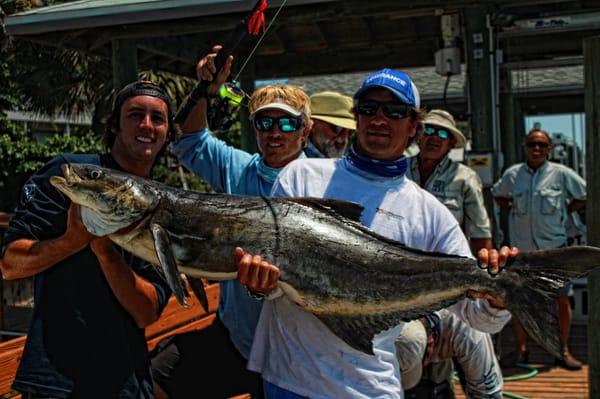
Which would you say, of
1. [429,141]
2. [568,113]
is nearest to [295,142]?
[429,141]

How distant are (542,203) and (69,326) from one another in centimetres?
548

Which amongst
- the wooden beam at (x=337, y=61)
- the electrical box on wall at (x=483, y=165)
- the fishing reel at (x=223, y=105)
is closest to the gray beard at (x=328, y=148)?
the fishing reel at (x=223, y=105)

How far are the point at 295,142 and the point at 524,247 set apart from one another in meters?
4.27

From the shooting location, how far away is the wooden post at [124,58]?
7.44 metres

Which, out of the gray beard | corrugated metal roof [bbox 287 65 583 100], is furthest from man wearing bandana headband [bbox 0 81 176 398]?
corrugated metal roof [bbox 287 65 583 100]

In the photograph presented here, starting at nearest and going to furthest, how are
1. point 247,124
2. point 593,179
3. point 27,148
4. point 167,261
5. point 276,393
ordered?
point 167,261 < point 276,393 < point 593,179 < point 247,124 < point 27,148

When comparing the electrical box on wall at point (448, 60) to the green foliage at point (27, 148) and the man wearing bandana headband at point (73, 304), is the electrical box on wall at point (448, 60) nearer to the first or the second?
the man wearing bandana headband at point (73, 304)

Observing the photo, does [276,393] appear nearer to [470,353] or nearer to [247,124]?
[470,353]

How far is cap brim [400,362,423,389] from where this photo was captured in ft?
10.6

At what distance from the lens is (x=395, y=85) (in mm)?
2479

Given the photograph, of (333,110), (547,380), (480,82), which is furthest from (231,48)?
(547,380)

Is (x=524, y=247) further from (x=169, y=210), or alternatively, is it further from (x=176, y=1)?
(x=169, y=210)

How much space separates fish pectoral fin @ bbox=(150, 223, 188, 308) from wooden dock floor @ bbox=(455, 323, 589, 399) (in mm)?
3925

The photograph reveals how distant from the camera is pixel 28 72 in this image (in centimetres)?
1889
